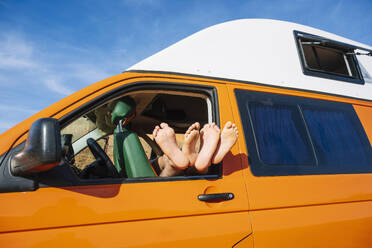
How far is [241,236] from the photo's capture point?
1.39 metres

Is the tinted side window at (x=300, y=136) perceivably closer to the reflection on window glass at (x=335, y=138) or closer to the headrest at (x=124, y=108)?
the reflection on window glass at (x=335, y=138)

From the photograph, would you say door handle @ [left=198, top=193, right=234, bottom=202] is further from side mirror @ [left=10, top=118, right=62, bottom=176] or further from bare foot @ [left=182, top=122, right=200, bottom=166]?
side mirror @ [left=10, top=118, right=62, bottom=176]

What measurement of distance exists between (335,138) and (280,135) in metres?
0.60

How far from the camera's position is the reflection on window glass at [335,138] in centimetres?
194

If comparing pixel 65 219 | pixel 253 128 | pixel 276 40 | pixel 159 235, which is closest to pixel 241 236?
pixel 159 235

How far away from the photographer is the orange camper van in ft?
3.73

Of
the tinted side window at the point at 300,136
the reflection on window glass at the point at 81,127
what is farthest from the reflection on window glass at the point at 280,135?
the reflection on window glass at the point at 81,127

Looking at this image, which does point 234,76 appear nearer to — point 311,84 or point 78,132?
point 311,84

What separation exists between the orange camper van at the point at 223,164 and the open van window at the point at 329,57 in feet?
0.09

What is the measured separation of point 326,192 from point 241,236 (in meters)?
0.79

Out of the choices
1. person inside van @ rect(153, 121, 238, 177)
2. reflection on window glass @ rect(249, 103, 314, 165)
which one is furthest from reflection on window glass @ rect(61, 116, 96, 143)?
reflection on window glass @ rect(249, 103, 314, 165)

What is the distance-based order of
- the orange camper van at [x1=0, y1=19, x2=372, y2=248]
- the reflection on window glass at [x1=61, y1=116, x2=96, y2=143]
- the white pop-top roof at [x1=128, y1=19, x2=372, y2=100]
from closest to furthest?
1. the orange camper van at [x1=0, y1=19, x2=372, y2=248]
2. the white pop-top roof at [x1=128, y1=19, x2=372, y2=100]
3. the reflection on window glass at [x1=61, y1=116, x2=96, y2=143]

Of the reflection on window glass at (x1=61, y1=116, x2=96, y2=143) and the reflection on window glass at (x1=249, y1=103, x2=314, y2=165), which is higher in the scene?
the reflection on window glass at (x1=61, y1=116, x2=96, y2=143)

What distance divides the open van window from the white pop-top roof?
0.23 feet
